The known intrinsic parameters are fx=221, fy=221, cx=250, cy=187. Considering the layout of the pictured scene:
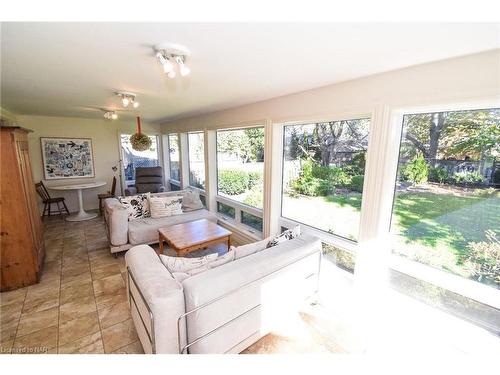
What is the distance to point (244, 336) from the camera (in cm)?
163

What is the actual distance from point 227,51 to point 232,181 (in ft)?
9.03

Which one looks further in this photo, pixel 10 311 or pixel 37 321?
pixel 10 311

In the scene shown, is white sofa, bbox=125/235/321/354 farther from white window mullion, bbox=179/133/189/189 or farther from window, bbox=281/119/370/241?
white window mullion, bbox=179/133/189/189

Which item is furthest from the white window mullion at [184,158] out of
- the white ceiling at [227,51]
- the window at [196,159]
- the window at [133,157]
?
the white ceiling at [227,51]

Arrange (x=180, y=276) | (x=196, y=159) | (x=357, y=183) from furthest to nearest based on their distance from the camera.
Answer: (x=196, y=159) → (x=357, y=183) → (x=180, y=276)

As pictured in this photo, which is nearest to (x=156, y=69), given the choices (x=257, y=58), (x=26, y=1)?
(x=257, y=58)

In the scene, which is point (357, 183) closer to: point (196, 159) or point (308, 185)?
point (308, 185)

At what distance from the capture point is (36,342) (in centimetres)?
181

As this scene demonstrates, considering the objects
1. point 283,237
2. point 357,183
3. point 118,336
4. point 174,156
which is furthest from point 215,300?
point 174,156

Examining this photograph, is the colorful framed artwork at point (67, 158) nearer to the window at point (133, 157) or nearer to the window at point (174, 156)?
the window at point (133, 157)

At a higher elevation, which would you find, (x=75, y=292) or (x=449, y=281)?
(x=449, y=281)

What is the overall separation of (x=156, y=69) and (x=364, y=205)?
2162mm

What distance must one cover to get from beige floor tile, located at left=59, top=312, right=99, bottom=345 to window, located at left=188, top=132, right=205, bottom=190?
120 inches

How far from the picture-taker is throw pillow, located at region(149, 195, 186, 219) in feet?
12.2
